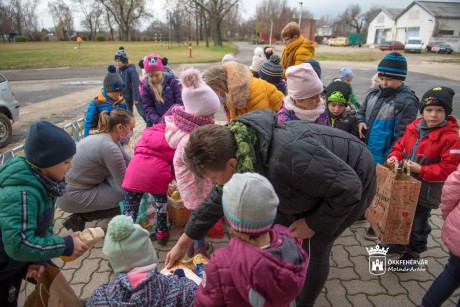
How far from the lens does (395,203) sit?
240cm

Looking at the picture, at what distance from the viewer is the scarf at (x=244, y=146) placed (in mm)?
1471

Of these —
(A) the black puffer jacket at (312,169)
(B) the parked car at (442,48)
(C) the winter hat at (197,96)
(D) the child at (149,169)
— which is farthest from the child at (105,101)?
A: (B) the parked car at (442,48)

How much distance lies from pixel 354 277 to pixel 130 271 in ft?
6.59

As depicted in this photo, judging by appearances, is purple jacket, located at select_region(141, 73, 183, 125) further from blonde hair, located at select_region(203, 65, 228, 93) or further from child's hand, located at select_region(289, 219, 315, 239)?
child's hand, located at select_region(289, 219, 315, 239)

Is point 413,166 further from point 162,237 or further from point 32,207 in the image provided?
point 32,207

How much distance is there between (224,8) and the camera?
40.5 m

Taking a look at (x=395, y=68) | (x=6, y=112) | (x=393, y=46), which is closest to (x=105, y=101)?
(x=395, y=68)

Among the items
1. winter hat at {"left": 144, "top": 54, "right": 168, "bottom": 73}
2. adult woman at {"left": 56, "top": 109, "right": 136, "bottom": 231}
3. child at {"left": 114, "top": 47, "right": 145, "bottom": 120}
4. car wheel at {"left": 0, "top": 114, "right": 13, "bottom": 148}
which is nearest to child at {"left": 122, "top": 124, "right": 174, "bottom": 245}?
adult woman at {"left": 56, "top": 109, "right": 136, "bottom": 231}

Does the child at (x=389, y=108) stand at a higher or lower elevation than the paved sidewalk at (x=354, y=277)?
higher

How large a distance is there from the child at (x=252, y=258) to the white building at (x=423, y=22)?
5099 cm

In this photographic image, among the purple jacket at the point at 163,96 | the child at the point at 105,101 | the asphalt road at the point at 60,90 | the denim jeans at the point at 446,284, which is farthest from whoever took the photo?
the asphalt road at the point at 60,90

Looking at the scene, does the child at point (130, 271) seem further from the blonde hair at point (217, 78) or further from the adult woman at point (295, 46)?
the adult woman at point (295, 46)

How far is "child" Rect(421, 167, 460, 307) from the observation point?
6.45 ft

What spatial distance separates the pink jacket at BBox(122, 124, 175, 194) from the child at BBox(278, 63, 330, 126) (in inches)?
42.9
